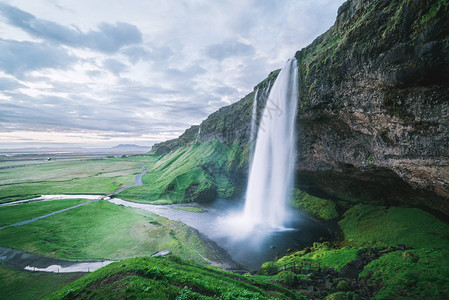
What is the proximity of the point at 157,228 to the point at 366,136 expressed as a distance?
1354 inches

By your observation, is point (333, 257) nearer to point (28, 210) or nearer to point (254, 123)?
point (254, 123)

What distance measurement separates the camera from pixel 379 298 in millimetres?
11516

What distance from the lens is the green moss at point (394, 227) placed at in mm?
19953

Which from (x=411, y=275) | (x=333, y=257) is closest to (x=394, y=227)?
(x=333, y=257)

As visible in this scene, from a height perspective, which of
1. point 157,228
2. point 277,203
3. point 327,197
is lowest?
point 157,228

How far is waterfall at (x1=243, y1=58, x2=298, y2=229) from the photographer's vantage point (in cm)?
3369

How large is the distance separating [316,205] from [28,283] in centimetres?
4195

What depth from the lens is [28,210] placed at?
39.1 meters

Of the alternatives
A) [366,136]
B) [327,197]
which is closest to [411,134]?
[366,136]

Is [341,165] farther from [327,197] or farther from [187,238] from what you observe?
[187,238]

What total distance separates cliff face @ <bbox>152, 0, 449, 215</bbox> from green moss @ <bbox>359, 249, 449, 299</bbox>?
813 cm

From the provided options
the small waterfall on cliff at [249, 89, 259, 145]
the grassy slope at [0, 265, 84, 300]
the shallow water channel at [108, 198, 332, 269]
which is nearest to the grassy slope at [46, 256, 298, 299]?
the grassy slope at [0, 265, 84, 300]

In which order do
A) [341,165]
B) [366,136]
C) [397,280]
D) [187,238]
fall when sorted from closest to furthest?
[397,280]
[366,136]
[187,238]
[341,165]

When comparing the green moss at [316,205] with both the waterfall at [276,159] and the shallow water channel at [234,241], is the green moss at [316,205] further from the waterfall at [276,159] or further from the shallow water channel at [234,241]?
the waterfall at [276,159]
